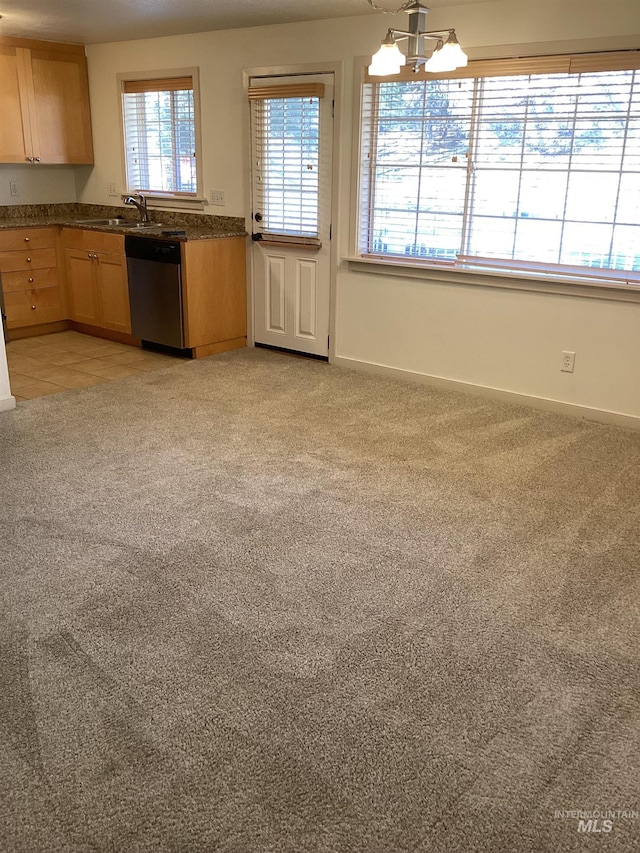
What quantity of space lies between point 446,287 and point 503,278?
414mm

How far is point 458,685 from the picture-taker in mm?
2164

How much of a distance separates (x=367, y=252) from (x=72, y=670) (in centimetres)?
377

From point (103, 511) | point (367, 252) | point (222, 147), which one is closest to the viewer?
point (103, 511)

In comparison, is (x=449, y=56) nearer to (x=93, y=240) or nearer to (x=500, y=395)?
(x=500, y=395)

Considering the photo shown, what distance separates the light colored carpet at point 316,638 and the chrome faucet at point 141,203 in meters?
2.72

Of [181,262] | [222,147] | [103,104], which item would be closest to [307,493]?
[181,262]

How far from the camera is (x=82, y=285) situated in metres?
6.34

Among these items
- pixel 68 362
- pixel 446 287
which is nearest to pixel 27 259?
pixel 68 362

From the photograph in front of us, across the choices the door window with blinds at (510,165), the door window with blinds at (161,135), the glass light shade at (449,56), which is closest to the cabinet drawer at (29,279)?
the door window with blinds at (161,135)

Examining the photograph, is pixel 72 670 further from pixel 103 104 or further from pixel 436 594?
pixel 103 104

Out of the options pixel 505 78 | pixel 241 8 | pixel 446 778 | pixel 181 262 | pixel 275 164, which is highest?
pixel 241 8

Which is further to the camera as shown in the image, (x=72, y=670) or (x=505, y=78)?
(x=505, y=78)

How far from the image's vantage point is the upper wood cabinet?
19.6ft

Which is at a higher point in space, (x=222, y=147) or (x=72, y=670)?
(x=222, y=147)
